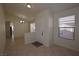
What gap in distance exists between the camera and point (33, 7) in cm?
132

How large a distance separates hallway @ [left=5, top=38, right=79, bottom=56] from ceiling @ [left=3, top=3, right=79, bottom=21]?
16.9 inches

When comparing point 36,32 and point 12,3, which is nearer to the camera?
point 12,3

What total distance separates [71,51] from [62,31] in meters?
0.33

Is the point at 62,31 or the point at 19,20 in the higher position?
the point at 19,20

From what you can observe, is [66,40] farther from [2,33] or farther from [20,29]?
[2,33]

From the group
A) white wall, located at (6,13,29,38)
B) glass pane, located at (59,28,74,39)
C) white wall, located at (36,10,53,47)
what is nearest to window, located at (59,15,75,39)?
glass pane, located at (59,28,74,39)

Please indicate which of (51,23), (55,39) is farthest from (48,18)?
(55,39)

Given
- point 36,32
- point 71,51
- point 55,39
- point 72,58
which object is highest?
point 36,32

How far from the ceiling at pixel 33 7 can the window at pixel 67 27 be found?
0.55ft

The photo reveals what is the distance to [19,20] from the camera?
1.37m

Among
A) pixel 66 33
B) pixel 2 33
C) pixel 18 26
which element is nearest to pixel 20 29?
pixel 18 26

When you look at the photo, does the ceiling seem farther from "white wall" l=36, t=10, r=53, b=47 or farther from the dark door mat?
the dark door mat

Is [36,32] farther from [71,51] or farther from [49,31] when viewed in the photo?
[71,51]

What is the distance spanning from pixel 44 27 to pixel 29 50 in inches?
16.7
